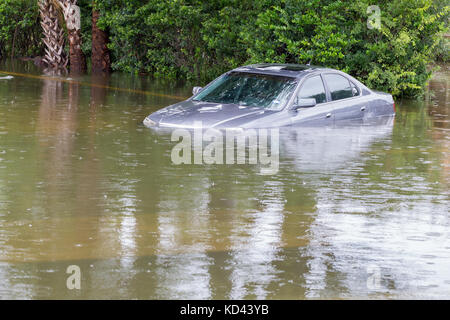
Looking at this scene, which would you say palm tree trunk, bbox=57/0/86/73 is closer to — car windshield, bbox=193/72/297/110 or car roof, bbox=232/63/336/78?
car roof, bbox=232/63/336/78

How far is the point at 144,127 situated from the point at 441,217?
700 centimetres

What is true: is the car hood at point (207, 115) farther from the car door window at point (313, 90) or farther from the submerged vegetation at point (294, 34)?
the submerged vegetation at point (294, 34)

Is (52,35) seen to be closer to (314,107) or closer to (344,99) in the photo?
(344,99)

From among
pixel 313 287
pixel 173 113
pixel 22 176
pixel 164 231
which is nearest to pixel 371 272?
pixel 313 287

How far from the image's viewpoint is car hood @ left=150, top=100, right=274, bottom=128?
13133 millimetres

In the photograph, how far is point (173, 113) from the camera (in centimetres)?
1365

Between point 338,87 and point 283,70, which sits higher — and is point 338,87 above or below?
below

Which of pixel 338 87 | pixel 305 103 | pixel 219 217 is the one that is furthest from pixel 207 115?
pixel 219 217

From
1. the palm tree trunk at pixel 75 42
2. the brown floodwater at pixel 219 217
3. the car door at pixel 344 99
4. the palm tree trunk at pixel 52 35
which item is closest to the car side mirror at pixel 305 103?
the brown floodwater at pixel 219 217

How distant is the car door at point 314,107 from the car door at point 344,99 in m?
0.13

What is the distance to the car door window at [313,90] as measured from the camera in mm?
14172

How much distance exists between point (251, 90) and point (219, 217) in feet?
20.7

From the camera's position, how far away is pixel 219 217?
26.9ft

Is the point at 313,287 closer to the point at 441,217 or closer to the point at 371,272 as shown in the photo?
the point at 371,272
